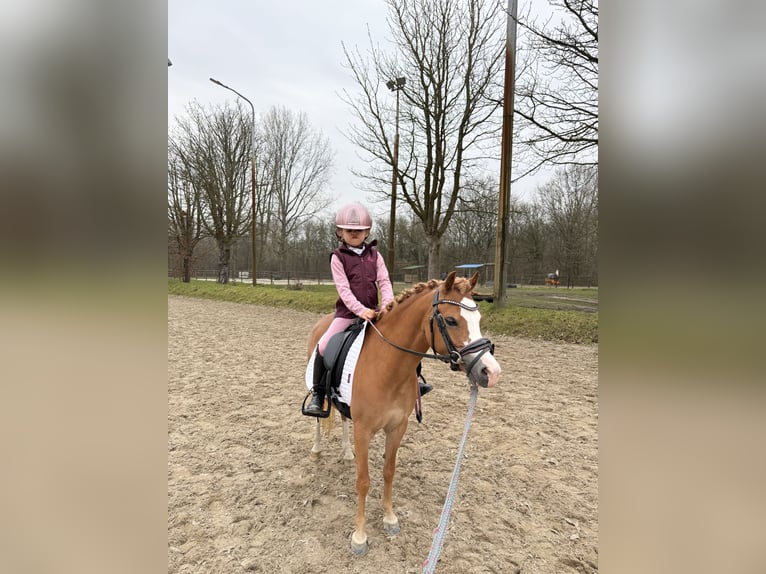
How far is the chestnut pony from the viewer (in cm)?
224

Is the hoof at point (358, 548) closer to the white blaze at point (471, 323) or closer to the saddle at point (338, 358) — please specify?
the saddle at point (338, 358)

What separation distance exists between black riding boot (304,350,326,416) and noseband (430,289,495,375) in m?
1.25

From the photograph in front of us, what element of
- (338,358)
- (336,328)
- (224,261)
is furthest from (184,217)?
(338,358)

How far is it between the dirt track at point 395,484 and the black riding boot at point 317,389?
2.50 ft

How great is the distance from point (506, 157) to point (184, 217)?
23.9 m

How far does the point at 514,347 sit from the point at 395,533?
688 centimetres

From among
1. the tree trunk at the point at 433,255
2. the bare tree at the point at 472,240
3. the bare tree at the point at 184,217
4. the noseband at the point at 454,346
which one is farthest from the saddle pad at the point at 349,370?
the bare tree at the point at 472,240

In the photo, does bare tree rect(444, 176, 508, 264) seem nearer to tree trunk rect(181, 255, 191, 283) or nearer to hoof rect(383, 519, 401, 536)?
tree trunk rect(181, 255, 191, 283)

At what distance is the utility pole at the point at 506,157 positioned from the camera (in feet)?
32.6

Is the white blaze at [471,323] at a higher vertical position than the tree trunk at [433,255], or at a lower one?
lower

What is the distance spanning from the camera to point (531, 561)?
2475mm

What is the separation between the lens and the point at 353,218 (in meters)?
2.93

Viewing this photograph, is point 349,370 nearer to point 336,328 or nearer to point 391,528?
point 336,328
